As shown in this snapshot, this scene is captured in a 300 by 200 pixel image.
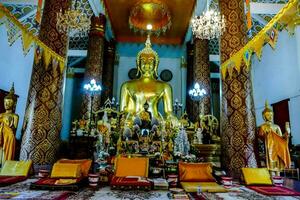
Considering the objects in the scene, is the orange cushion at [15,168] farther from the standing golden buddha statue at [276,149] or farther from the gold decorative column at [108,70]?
the gold decorative column at [108,70]

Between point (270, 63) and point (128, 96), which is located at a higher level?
point (270, 63)

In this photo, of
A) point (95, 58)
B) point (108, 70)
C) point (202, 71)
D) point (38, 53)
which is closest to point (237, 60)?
point (38, 53)

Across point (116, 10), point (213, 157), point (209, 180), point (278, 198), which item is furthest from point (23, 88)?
point (278, 198)

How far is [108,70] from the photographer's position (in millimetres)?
10164

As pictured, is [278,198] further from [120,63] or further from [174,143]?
[120,63]

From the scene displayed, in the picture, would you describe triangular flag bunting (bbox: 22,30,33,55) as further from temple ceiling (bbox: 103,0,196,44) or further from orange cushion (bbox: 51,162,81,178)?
temple ceiling (bbox: 103,0,196,44)

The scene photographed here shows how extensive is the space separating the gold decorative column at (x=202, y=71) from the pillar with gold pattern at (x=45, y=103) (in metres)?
4.74

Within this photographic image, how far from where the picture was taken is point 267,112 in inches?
163

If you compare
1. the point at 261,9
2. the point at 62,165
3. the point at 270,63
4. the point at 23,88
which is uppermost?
the point at 261,9

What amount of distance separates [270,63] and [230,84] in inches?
211

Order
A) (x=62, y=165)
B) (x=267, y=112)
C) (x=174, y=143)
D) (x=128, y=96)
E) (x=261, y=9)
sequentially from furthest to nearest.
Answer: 1. (x=128, y=96)
2. (x=261, y=9)
3. (x=174, y=143)
4. (x=267, y=112)
5. (x=62, y=165)

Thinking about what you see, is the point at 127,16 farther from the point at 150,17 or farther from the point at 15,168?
the point at 15,168

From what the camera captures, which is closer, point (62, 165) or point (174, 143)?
point (62, 165)

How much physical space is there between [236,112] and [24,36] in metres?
3.67
